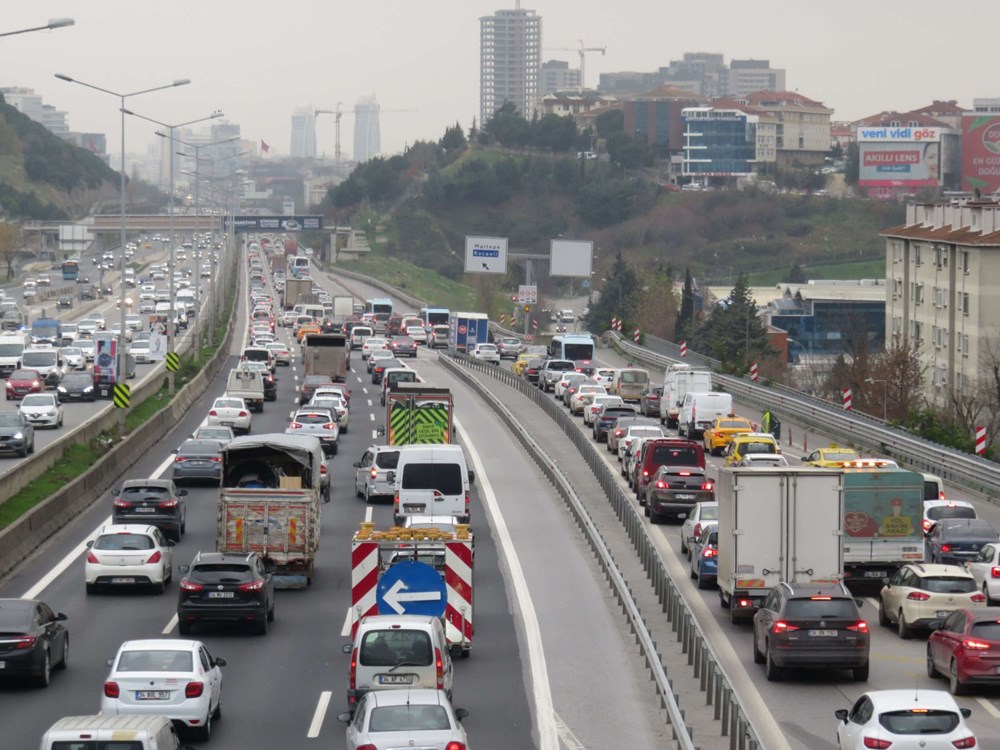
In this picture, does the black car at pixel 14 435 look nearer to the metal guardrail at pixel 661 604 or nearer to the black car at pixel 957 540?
the metal guardrail at pixel 661 604

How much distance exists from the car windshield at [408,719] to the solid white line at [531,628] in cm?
349

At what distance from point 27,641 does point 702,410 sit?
120 feet

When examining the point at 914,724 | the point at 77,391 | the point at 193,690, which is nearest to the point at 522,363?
the point at 77,391

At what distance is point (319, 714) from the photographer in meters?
21.9

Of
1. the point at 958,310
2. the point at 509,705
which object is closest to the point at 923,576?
the point at 509,705

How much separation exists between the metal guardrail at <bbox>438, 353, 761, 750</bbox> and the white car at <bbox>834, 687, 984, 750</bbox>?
1183mm

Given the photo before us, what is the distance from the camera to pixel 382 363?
81.4 m

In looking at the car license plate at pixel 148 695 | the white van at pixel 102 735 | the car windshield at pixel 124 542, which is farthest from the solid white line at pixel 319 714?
the car windshield at pixel 124 542

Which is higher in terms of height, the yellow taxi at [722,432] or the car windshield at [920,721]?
the car windshield at [920,721]

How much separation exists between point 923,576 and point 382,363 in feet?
183

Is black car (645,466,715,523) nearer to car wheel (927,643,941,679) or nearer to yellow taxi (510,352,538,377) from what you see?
car wheel (927,643,941,679)

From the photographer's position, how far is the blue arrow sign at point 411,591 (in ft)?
79.8

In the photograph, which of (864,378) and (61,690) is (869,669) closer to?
(61,690)

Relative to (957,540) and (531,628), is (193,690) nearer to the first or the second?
(531,628)
